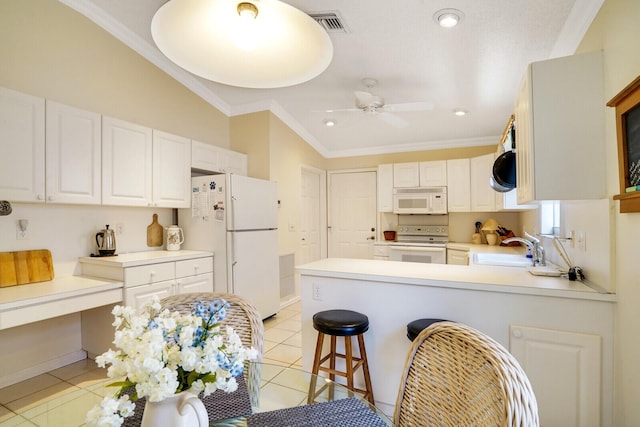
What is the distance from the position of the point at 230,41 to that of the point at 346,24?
1.61m

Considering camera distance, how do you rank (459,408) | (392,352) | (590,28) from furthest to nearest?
(392,352)
(590,28)
(459,408)

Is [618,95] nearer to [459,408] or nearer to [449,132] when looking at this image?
[459,408]

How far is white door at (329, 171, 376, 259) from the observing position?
18.5 feet

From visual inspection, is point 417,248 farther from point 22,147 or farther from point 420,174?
point 22,147

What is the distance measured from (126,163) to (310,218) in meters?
3.06

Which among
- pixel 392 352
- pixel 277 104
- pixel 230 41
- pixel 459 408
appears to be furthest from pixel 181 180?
pixel 459 408

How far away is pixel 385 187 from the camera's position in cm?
522

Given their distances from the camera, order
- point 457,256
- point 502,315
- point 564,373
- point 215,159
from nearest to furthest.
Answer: point 564,373
point 502,315
point 215,159
point 457,256

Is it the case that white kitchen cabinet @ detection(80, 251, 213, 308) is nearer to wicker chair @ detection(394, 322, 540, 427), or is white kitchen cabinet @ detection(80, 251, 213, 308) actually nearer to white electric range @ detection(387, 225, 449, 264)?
wicker chair @ detection(394, 322, 540, 427)

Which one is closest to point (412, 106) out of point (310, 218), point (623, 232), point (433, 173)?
point (623, 232)

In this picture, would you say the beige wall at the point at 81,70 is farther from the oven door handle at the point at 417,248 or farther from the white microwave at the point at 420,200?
the oven door handle at the point at 417,248

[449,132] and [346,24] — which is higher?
[346,24]

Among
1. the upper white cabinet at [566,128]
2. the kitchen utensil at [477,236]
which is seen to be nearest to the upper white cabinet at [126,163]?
the upper white cabinet at [566,128]

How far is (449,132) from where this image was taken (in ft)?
15.3
